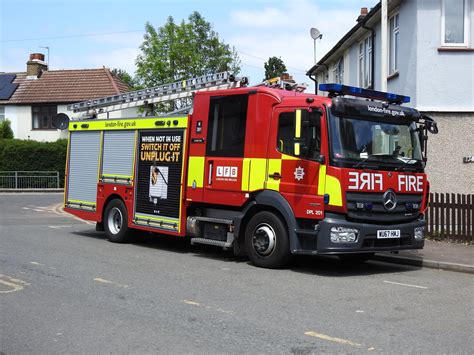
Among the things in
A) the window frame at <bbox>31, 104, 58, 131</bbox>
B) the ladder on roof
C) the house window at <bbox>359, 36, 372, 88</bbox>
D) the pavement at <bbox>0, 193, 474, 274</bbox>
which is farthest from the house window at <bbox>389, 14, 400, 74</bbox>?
the window frame at <bbox>31, 104, 58, 131</bbox>

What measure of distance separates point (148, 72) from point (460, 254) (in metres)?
27.7

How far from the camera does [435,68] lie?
14.6 m

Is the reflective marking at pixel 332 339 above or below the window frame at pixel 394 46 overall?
below

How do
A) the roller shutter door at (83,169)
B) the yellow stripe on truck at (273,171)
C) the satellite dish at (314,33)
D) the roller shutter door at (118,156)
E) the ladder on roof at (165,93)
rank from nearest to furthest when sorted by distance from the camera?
the yellow stripe on truck at (273,171)
the ladder on roof at (165,93)
the roller shutter door at (118,156)
the roller shutter door at (83,169)
the satellite dish at (314,33)

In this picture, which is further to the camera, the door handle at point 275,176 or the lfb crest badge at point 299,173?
the door handle at point 275,176

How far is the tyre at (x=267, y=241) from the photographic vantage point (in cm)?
956

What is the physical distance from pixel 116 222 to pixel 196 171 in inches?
121

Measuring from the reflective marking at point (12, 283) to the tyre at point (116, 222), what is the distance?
425 cm

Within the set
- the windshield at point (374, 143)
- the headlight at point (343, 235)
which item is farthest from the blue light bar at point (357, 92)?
the headlight at point (343, 235)

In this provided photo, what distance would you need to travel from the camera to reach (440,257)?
10938 mm

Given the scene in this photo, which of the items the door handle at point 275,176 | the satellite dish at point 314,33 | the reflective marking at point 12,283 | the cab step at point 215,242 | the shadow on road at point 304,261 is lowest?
the reflective marking at point 12,283

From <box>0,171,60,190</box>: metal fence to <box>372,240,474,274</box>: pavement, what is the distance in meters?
27.6

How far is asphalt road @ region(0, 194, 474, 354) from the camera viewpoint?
552 cm

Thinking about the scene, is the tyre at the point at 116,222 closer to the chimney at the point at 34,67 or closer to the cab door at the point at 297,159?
the cab door at the point at 297,159
